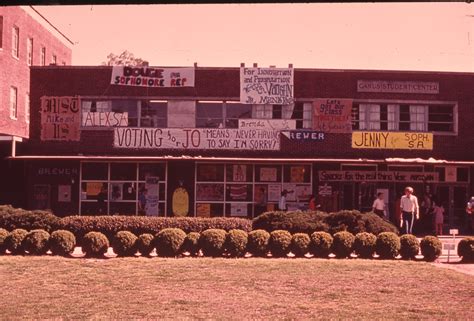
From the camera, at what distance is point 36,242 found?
51.6 ft

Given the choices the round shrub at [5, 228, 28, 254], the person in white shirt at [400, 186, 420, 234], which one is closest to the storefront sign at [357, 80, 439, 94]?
the person in white shirt at [400, 186, 420, 234]

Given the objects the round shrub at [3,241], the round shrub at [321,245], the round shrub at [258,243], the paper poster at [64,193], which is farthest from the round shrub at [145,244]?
the paper poster at [64,193]

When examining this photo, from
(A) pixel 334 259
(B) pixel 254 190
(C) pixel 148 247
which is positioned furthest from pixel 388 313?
(B) pixel 254 190

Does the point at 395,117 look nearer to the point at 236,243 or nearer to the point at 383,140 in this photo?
the point at 383,140

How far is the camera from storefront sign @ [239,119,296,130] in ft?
89.2

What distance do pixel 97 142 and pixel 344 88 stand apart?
37.2 feet

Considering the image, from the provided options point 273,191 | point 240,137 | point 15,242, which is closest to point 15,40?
point 240,137

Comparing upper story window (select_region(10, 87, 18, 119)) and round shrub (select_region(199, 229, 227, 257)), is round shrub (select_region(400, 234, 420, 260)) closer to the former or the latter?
round shrub (select_region(199, 229, 227, 257))

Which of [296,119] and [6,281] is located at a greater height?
[296,119]

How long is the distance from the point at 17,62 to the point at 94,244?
2270 cm

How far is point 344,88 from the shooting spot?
2748 cm

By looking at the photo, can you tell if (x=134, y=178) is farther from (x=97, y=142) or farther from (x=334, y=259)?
(x=334, y=259)

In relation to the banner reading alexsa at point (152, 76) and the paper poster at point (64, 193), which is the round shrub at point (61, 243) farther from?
the banner reading alexsa at point (152, 76)

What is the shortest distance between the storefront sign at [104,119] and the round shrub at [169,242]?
487 inches
